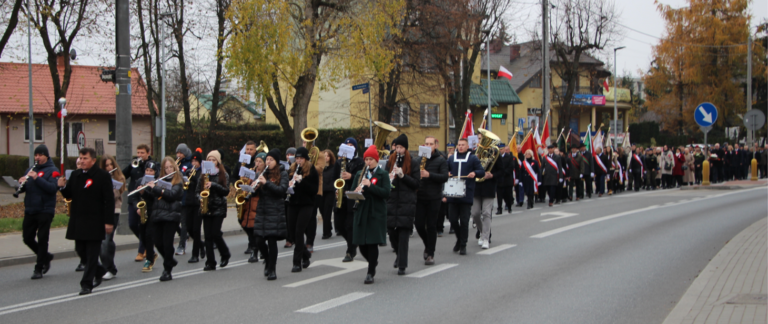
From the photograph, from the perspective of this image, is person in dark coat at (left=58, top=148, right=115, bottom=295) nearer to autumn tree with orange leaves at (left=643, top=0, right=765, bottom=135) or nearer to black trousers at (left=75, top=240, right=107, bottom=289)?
black trousers at (left=75, top=240, right=107, bottom=289)

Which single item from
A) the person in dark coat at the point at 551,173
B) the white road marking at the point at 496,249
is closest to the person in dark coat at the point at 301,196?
the white road marking at the point at 496,249

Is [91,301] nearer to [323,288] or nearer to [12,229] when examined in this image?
[323,288]

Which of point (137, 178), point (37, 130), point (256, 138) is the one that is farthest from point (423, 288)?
point (37, 130)

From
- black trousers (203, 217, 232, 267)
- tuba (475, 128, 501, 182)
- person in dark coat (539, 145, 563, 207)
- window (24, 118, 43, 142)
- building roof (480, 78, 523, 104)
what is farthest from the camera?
building roof (480, 78, 523, 104)

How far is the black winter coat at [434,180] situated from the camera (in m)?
9.24

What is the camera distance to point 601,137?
1013 inches

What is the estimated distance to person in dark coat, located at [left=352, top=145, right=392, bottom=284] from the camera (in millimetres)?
7949

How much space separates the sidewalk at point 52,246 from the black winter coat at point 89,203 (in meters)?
3.13

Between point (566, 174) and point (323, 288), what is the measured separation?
14.9m

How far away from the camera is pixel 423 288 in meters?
7.73

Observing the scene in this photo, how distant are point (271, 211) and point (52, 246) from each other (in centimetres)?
519

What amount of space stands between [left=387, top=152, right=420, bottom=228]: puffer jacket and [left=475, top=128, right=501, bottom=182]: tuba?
3.31m

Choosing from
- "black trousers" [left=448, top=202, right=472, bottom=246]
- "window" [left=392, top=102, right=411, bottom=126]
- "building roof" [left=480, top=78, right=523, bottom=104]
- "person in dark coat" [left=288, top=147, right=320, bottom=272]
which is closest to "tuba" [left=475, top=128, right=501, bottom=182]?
"black trousers" [left=448, top=202, right=472, bottom=246]

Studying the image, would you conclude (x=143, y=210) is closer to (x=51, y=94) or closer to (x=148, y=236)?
(x=148, y=236)
